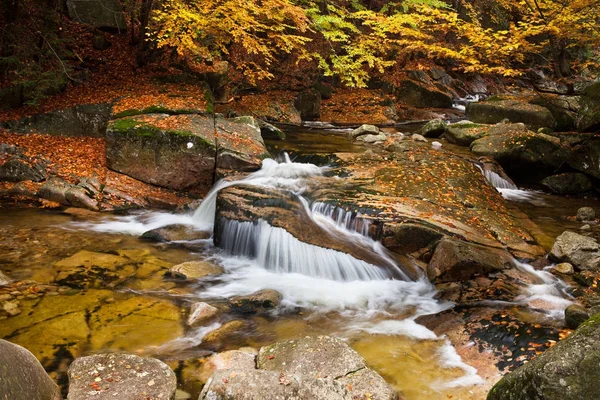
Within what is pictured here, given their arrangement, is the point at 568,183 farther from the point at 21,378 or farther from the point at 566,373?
the point at 21,378

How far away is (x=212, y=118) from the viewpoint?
11.5m

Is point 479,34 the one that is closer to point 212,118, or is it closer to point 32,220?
point 212,118

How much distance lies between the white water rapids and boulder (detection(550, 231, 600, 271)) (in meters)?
0.66

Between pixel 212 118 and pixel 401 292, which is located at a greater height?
pixel 212 118

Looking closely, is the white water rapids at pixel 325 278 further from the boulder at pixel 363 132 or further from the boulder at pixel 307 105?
the boulder at pixel 307 105

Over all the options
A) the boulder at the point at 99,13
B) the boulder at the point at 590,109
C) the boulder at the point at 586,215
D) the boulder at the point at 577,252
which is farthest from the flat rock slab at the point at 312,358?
the boulder at the point at 99,13

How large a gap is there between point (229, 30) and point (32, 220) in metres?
6.60

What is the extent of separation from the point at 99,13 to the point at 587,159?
1576cm

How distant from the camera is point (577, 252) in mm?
7238

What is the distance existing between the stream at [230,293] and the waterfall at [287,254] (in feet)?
0.06

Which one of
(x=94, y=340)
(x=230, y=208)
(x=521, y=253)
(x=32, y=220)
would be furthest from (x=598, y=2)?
(x=32, y=220)

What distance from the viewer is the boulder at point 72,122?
11008 mm

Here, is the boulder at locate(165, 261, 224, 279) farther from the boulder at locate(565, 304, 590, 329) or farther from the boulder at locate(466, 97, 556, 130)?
the boulder at locate(466, 97, 556, 130)

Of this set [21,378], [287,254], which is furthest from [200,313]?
[21,378]
